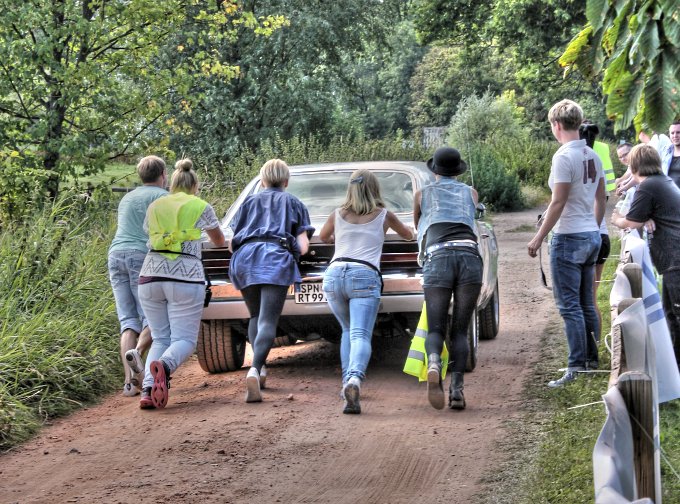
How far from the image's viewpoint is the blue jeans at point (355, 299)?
8.09 metres

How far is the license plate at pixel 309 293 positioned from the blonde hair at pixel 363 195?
2.60ft

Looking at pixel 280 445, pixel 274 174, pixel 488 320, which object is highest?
pixel 274 174

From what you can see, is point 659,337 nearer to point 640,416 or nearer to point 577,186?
point 577,186

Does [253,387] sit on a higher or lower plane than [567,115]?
lower

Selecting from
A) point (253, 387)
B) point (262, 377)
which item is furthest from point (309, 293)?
point (253, 387)

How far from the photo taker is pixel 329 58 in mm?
29359

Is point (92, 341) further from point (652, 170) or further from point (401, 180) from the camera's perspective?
point (652, 170)

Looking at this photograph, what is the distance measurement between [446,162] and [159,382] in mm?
2649

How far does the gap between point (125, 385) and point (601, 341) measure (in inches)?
160

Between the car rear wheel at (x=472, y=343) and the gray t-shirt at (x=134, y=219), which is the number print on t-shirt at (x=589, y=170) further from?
the gray t-shirt at (x=134, y=219)

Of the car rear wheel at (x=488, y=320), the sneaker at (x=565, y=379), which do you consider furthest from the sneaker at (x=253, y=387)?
the car rear wheel at (x=488, y=320)

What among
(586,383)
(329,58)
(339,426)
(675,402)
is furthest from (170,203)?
(329,58)

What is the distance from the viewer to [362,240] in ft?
27.0

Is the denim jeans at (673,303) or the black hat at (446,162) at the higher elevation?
the black hat at (446,162)
